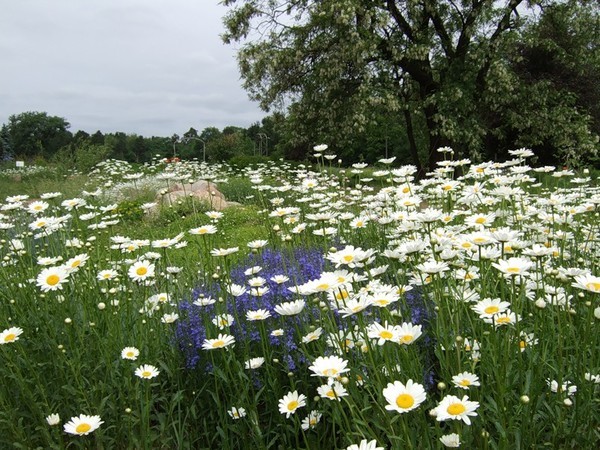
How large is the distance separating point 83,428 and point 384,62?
40.5 ft

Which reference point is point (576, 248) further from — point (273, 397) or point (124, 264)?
point (124, 264)

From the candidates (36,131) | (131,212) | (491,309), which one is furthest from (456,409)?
(36,131)

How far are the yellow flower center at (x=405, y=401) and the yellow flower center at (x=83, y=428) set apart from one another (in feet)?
3.47

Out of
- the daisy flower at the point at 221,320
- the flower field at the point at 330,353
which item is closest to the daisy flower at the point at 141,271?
the flower field at the point at 330,353

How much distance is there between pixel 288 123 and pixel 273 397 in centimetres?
1254

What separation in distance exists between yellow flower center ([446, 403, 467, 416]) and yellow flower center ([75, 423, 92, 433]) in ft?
3.81

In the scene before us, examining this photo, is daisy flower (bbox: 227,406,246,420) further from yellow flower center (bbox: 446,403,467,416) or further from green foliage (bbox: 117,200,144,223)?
green foliage (bbox: 117,200,144,223)

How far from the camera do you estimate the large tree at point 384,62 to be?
1164cm

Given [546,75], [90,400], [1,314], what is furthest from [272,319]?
[546,75]

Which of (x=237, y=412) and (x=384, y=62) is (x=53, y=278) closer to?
(x=237, y=412)

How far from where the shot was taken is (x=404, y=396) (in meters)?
1.15

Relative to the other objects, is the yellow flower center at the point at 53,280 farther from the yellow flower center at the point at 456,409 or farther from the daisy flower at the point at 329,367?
the yellow flower center at the point at 456,409

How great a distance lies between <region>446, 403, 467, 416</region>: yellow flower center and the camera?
1.12m

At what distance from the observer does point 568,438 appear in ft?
4.73
